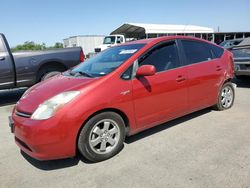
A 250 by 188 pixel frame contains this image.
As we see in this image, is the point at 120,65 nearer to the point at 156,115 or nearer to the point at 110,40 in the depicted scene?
the point at 156,115

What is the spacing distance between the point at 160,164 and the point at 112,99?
3.38 ft

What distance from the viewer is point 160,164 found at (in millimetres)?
3254

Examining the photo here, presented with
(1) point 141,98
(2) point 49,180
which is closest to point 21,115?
(2) point 49,180

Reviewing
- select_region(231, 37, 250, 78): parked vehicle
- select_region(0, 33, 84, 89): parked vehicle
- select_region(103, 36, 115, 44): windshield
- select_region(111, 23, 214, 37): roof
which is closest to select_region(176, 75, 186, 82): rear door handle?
select_region(231, 37, 250, 78): parked vehicle

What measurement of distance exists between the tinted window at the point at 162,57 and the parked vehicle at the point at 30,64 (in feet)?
13.8

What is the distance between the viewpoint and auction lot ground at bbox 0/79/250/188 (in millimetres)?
2901

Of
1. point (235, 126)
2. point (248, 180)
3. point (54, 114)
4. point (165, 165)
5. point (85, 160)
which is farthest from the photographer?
point (235, 126)

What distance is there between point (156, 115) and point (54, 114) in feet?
5.29

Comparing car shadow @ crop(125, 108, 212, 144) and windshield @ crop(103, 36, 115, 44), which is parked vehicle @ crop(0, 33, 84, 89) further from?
windshield @ crop(103, 36, 115, 44)

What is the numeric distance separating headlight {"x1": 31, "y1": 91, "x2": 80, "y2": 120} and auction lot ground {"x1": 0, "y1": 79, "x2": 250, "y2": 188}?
750mm

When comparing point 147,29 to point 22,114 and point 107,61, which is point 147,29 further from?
point 22,114

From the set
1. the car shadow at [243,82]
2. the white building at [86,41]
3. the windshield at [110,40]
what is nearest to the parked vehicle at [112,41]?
the windshield at [110,40]

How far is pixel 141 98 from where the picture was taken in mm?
3689

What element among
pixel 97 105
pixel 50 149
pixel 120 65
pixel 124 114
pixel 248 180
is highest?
pixel 120 65
